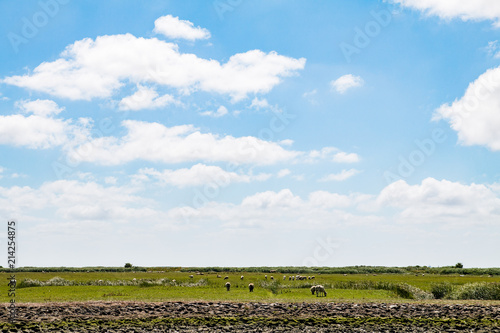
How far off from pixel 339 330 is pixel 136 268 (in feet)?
445

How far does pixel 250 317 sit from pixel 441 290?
3095cm

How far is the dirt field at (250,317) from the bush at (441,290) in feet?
56.1

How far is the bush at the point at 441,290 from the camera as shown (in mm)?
53219

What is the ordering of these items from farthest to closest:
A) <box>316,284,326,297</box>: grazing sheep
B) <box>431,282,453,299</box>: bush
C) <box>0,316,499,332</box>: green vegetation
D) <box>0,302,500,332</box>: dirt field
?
<box>431,282,453,299</box>: bush → <box>316,284,326,297</box>: grazing sheep → <box>0,316,499,332</box>: green vegetation → <box>0,302,500,332</box>: dirt field

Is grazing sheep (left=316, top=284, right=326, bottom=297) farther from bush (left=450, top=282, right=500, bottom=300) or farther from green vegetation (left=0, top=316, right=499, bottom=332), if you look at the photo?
green vegetation (left=0, top=316, right=499, bottom=332)

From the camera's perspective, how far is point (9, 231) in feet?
98.2

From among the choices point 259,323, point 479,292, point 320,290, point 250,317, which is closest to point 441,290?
point 479,292

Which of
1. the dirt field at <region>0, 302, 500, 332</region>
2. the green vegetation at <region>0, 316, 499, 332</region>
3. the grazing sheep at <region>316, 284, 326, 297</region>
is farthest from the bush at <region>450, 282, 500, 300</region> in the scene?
the green vegetation at <region>0, 316, 499, 332</region>

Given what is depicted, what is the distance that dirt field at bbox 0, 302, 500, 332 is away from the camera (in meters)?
29.1

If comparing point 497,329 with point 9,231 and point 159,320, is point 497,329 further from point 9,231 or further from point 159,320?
point 9,231

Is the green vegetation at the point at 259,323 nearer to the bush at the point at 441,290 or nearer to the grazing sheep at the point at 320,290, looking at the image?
the grazing sheep at the point at 320,290

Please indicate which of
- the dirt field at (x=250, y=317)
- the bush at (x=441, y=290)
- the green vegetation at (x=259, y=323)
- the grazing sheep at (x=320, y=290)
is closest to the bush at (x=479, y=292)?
the bush at (x=441, y=290)

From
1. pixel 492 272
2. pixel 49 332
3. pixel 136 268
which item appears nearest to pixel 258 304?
pixel 49 332

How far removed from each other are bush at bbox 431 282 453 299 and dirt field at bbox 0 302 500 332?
56.1 ft
